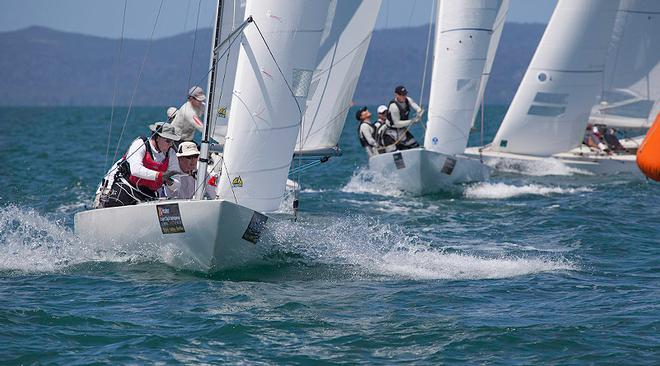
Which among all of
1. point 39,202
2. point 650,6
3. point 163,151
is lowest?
point 39,202

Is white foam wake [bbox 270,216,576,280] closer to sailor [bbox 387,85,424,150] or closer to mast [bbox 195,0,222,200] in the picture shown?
mast [bbox 195,0,222,200]

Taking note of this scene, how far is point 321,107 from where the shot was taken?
→ 55.2ft

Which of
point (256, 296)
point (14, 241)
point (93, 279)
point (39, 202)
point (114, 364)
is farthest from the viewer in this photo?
point (39, 202)

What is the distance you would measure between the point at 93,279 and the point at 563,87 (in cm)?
1492

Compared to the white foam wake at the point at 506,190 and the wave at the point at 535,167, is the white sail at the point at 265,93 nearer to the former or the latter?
the white foam wake at the point at 506,190

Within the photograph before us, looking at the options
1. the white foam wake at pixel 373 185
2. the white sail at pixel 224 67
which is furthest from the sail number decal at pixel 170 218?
the white foam wake at pixel 373 185

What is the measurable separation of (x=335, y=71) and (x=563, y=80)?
26.7 feet

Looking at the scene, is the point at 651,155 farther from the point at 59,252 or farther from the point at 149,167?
the point at 59,252

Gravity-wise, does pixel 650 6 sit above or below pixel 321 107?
above

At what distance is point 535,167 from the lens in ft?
77.2

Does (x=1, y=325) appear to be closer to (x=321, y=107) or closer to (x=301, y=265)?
(x=301, y=265)

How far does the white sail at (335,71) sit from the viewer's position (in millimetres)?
16656

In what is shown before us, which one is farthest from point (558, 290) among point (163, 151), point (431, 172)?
point (431, 172)

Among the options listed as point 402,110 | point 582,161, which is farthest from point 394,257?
point 582,161
